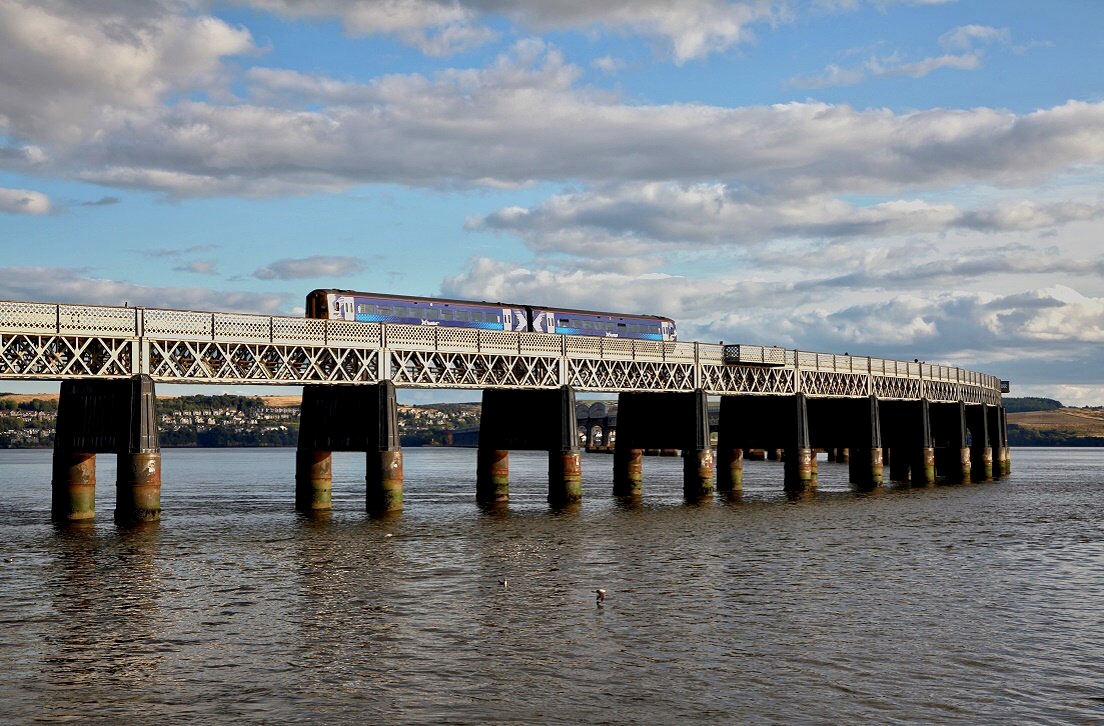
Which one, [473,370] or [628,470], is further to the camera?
[628,470]

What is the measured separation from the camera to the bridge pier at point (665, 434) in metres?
88.2

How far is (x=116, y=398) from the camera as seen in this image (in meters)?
59.2

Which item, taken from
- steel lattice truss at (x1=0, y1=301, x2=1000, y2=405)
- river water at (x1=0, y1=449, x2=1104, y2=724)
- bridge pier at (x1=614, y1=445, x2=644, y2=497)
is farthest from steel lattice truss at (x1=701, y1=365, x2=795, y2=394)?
river water at (x1=0, y1=449, x2=1104, y2=724)

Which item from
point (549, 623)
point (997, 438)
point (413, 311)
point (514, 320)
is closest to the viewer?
point (549, 623)

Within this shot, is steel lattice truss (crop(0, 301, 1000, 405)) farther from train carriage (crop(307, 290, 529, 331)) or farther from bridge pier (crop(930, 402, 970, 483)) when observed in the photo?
bridge pier (crop(930, 402, 970, 483))

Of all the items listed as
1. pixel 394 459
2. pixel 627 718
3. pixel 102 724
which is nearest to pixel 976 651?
pixel 627 718

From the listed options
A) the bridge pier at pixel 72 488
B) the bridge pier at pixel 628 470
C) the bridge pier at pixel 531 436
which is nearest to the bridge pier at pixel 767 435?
the bridge pier at pixel 628 470

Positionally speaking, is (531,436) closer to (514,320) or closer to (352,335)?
(514,320)

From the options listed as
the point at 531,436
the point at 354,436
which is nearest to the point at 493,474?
the point at 531,436

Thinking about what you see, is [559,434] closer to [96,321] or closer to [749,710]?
[96,321]

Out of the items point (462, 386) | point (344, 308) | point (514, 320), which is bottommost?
point (462, 386)

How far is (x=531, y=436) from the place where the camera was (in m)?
80.6

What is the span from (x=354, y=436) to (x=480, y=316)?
16.3 m

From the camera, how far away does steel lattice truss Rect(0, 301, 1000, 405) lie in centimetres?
5831
